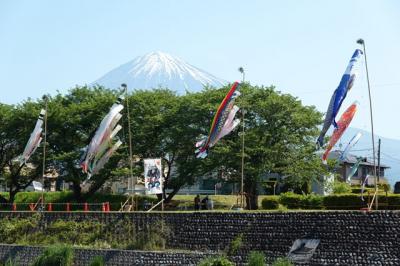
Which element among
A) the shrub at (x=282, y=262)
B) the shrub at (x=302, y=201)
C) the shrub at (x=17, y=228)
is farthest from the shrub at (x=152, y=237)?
the shrub at (x=302, y=201)

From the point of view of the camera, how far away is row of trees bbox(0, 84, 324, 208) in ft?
151

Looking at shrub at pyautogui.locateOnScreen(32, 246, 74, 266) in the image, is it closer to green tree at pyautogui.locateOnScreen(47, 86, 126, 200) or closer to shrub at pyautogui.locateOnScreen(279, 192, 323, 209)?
shrub at pyautogui.locateOnScreen(279, 192, 323, 209)

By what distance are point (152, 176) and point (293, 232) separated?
31.7 ft

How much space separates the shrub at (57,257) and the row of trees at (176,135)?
1506 centimetres

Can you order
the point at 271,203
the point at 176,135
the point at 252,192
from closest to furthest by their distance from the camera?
the point at 271,203, the point at 252,192, the point at 176,135

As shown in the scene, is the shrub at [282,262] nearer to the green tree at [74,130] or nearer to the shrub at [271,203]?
the shrub at [271,203]

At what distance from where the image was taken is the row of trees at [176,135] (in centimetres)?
4603

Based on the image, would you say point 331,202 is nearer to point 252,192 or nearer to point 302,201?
point 302,201

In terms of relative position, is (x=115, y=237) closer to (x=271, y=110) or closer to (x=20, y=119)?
(x=271, y=110)

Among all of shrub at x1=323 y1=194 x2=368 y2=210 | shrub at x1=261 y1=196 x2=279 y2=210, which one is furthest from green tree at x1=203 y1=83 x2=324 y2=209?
shrub at x1=323 y1=194 x2=368 y2=210

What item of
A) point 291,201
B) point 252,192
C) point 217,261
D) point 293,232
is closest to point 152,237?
point 217,261

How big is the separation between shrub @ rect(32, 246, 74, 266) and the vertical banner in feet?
16.8

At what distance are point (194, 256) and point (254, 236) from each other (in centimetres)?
294

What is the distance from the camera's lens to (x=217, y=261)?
27250 mm
